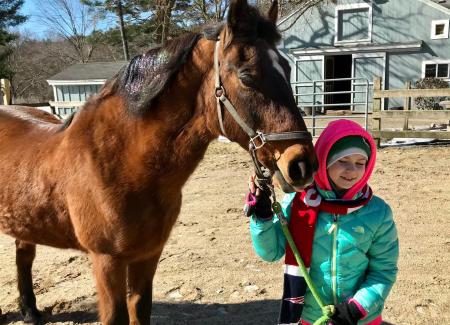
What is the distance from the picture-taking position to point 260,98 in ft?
5.70

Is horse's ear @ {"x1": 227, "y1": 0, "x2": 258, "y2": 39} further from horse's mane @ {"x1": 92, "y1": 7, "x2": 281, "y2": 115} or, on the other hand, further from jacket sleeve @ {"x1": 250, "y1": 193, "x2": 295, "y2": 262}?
jacket sleeve @ {"x1": 250, "y1": 193, "x2": 295, "y2": 262}

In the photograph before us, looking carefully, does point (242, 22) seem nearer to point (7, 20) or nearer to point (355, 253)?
point (355, 253)

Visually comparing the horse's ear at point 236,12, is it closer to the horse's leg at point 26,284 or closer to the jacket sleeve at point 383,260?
the jacket sleeve at point 383,260

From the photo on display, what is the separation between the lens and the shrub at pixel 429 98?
Answer: 16.5 metres

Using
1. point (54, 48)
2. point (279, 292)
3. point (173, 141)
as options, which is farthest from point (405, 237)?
point (54, 48)

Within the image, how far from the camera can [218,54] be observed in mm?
1896

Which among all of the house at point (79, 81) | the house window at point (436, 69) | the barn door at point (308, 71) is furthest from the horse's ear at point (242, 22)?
the house at point (79, 81)

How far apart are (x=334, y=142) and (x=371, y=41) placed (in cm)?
2054

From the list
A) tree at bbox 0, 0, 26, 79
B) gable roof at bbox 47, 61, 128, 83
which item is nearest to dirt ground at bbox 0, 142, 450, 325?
gable roof at bbox 47, 61, 128, 83

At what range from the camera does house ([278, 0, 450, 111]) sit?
62.6 ft

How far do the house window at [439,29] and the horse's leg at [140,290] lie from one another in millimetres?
20622

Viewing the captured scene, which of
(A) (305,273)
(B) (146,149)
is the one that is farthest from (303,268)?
(B) (146,149)

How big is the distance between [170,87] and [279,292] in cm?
217

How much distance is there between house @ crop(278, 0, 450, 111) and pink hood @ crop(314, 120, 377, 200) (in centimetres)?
1659
